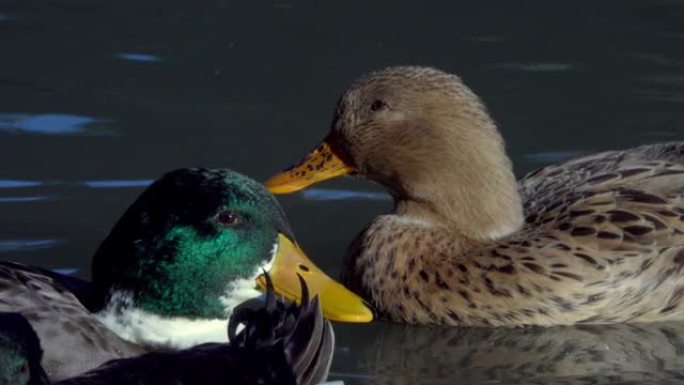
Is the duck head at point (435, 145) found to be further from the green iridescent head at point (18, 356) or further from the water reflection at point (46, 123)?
the green iridescent head at point (18, 356)

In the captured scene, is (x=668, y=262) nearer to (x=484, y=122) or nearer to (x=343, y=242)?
(x=484, y=122)

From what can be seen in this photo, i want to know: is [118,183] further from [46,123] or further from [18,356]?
[18,356]

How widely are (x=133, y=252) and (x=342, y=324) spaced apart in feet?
6.41

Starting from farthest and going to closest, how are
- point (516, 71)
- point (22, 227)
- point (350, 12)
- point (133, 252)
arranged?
point (350, 12) → point (516, 71) → point (22, 227) → point (133, 252)

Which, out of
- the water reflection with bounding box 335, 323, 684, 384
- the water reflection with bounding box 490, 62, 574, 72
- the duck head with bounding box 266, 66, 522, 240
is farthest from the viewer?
the water reflection with bounding box 490, 62, 574, 72

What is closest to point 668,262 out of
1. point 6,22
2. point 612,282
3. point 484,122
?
point 612,282

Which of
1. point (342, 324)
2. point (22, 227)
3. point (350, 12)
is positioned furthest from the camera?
point (350, 12)

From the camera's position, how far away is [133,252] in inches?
284

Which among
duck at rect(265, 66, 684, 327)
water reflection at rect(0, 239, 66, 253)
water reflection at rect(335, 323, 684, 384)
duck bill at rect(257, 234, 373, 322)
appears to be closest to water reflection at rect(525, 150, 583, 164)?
duck at rect(265, 66, 684, 327)

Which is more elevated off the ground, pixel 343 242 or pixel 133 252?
pixel 133 252

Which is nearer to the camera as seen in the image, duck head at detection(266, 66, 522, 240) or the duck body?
the duck body

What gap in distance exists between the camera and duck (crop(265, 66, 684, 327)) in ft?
29.8

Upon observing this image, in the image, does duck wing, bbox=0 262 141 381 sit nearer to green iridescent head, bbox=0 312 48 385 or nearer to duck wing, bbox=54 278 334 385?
duck wing, bbox=54 278 334 385

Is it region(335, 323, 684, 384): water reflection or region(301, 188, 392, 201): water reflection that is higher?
region(301, 188, 392, 201): water reflection
